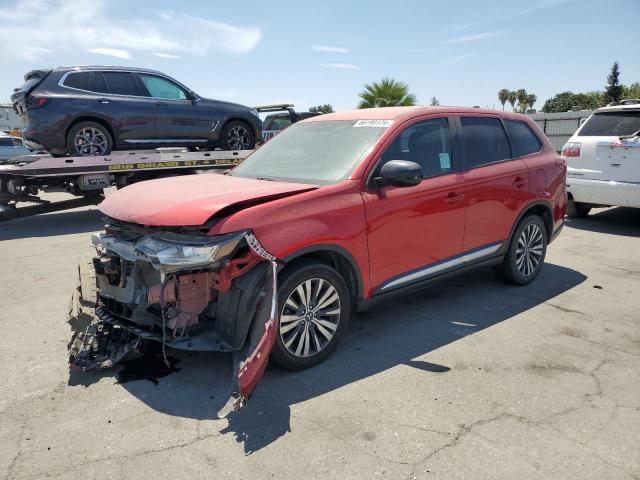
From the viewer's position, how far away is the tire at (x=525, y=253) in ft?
17.5

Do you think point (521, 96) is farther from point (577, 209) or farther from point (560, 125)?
point (577, 209)

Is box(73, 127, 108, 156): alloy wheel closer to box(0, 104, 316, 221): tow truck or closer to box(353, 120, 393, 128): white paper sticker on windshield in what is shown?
box(0, 104, 316, 221): tow truck

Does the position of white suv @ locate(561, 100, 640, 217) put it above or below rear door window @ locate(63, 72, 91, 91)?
below

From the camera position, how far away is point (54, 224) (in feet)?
31.6

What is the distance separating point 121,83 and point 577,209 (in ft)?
27.9

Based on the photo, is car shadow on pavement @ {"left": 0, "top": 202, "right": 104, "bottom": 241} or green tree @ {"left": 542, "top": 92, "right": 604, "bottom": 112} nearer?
car shadow on pavement @ {"left": 0, "top": 202, "right": 104, "bottom": 241}

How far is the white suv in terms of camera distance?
7.84 m

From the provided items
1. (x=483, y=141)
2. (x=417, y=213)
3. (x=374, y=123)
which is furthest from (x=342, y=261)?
(x=483, y=141)

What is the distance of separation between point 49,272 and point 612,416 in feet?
19.6

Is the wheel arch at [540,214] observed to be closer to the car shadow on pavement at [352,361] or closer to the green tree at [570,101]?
the car shadow on pavement at [352,361]

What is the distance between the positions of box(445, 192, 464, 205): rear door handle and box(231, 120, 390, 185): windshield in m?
0.86

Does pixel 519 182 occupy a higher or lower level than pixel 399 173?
lower

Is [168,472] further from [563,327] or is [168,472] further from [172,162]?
[172,162]

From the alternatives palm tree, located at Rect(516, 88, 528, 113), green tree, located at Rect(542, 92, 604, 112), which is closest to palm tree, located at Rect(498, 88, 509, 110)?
palm tree, located at Rect(516, 88, 528, 113)
